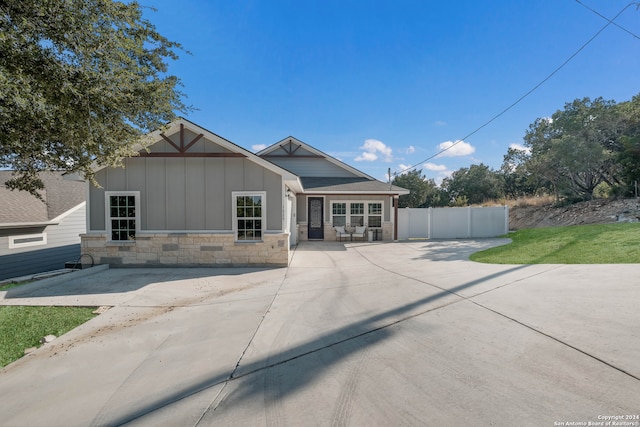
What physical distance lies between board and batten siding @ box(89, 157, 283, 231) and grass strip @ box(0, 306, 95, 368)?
4.01 meters

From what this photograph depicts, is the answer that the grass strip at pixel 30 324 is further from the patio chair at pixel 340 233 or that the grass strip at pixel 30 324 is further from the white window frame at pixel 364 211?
the white window frame at pixel 364 211

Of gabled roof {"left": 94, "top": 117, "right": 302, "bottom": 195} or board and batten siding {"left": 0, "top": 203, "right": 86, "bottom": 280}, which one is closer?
gabled roof {"left": 94, "top": 117, "right": 302, "bottom": 195}

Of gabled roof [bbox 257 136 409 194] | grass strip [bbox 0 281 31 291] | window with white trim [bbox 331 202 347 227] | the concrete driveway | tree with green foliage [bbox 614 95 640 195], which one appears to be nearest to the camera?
the concrete driveway

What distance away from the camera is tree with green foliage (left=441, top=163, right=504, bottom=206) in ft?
113

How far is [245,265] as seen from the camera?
30.2 feet

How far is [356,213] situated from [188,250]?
8874 mm

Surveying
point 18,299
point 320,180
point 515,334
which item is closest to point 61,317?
point 18,299

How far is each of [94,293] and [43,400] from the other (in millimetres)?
4327

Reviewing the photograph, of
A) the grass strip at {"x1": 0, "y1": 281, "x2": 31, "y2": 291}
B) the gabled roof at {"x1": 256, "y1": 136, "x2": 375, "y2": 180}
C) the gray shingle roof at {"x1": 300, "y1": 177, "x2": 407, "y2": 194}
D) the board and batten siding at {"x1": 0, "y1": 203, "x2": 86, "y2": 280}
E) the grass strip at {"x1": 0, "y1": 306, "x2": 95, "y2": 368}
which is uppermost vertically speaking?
the gabled roof at {"x1": 256, "y1": 136, "x2": 375, "y2": 180}

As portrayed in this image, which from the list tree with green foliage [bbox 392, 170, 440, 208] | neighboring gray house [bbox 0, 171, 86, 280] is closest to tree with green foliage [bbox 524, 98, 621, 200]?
tree with green foliage [bbox 392, 170, 440, 208]

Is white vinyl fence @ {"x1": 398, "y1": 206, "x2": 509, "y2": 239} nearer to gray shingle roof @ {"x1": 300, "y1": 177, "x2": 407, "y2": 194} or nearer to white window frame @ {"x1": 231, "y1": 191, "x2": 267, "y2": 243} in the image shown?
gray shingle roof @ {"x1": 300, "y1": 177, "x2": 407, "y2": 194}

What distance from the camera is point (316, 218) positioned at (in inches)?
623

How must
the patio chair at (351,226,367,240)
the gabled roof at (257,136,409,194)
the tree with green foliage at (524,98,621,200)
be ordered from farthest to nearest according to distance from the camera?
the tree with green foliage at (524,98,621,200) < the gabled roof at (257,136,409,194) < the patio chair at (351,226,367,240)

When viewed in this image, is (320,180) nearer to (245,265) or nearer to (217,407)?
(245,265)
